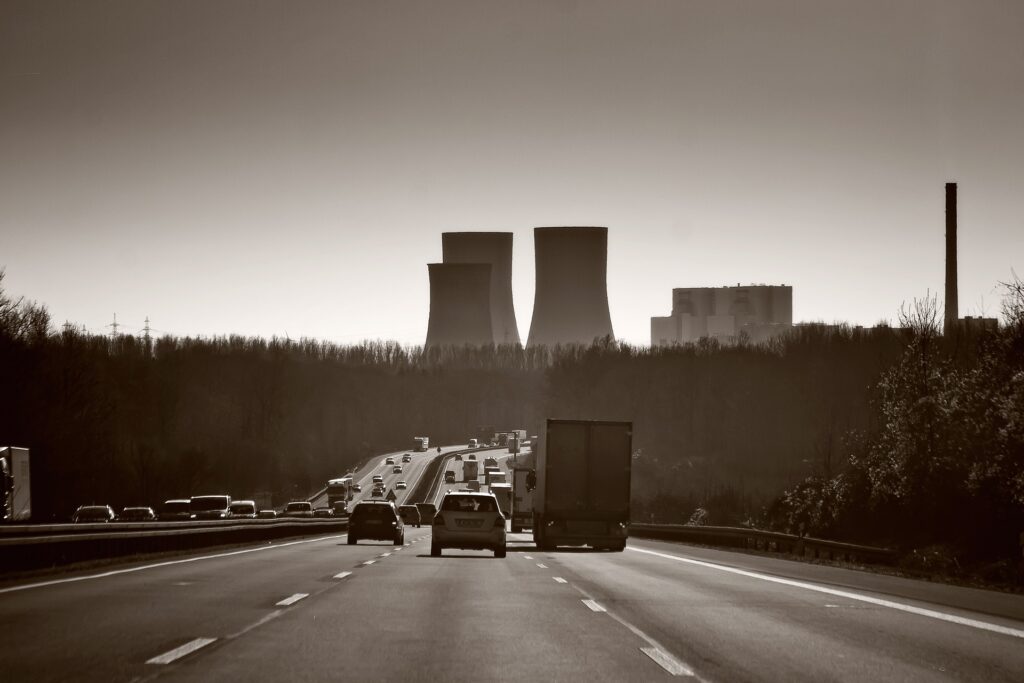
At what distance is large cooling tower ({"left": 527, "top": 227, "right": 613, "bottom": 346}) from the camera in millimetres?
129250

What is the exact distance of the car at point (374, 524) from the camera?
42.9m

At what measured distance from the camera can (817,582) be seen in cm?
2378

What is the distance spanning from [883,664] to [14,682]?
23.3 feet

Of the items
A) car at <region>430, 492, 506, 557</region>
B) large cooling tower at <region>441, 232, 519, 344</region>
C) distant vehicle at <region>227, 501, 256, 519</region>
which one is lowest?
distant vehicle at <region>227, 501, 256, 519</region>

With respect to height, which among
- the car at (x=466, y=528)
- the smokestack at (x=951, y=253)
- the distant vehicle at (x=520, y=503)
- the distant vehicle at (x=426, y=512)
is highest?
the smokestack at (x=951, y=253)

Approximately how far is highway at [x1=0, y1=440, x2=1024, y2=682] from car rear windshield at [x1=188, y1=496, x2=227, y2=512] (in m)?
51.0

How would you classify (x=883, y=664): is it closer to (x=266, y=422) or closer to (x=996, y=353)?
(x=996, y=353)

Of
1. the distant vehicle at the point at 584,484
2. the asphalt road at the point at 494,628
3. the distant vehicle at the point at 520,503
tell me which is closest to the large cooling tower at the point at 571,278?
the distant vehicle at the point at 520,503

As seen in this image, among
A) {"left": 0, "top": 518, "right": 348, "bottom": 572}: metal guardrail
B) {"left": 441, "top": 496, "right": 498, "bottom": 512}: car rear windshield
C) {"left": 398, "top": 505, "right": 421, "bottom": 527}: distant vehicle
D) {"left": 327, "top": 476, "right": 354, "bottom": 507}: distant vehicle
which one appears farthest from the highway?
{"left": 327, "top": 476, "right": 354, "bottom": 507}: distant vehicle

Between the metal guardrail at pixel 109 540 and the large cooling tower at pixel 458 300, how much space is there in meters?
93.5

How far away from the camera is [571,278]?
13150cm

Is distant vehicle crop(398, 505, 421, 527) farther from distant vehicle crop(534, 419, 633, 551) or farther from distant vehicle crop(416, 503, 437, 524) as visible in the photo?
distant vehicle crop(534, 419, 633, 551)

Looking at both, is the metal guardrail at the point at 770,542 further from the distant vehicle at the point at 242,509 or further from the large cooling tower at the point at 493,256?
the large cooling tower at the point at 493,256

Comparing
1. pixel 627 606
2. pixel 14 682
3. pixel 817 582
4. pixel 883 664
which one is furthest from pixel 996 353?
pixel 14 682
